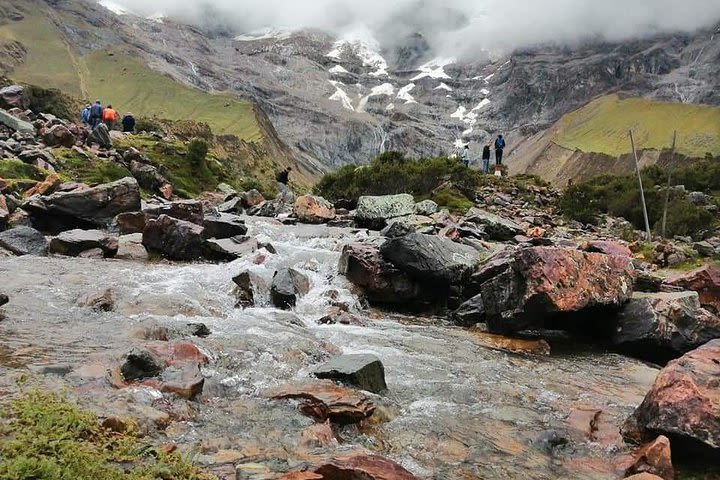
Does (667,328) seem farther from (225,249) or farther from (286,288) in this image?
(225,249)

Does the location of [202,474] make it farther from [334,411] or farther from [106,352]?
[106,352]

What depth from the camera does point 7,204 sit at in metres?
25.4

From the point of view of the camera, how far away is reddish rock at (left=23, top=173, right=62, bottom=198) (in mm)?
27719

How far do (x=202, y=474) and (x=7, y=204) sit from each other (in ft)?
77.5

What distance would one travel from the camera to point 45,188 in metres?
27.8

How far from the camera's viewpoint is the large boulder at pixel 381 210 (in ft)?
118

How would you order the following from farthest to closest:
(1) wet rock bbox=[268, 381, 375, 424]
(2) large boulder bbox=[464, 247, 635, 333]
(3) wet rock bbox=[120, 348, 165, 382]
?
1. (2) large boulder bbox=[464, 247, 635, 333]
2. (3) wet rock bbox=[120, 348, 165, 382]
3. (1) wet rock bbox=[268, 381, 375, 424]

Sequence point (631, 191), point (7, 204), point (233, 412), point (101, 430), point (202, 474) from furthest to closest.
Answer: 1. point (631, 191)
2. point (7, 204)
3. point (233, 412)
4. point (101, 430)
5. point (202, 474)

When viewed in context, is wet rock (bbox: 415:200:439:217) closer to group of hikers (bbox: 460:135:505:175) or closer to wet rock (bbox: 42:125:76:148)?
group of hikers (bbox: 460:135:505:175)

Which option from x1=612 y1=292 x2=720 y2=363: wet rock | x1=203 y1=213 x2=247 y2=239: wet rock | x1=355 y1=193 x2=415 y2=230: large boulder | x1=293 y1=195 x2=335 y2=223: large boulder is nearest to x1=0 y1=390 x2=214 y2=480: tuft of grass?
x1=612 y1=292 x2=720 y2=363: wet rock

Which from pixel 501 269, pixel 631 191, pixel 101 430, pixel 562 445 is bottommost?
pixel 562 445

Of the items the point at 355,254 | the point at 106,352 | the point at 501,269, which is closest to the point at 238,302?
the point at 355,254

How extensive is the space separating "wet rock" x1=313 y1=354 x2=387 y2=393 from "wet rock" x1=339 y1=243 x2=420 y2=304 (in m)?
9.89

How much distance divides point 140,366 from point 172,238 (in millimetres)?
15325
